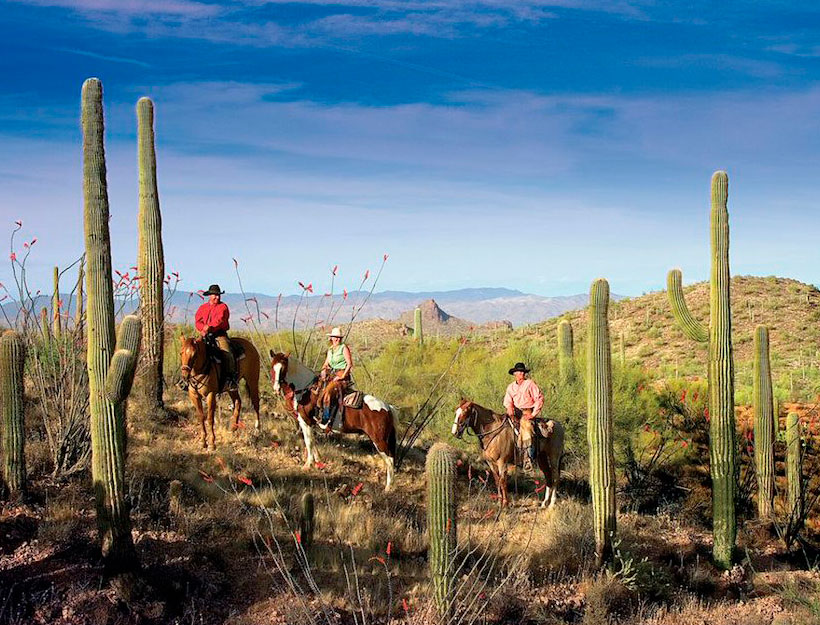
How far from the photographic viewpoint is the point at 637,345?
3847cm

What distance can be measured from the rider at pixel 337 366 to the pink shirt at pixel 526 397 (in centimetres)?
279

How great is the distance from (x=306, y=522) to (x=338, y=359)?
13.4ft

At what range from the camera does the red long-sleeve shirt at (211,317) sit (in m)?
13.4

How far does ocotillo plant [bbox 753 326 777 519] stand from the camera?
14062 mm

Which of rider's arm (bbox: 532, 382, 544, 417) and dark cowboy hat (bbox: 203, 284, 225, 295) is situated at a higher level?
dark cowboy hat (bbox: 203, 284, 225, 295)

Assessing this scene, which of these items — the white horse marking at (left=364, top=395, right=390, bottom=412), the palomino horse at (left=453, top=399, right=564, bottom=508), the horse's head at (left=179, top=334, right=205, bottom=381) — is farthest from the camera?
the white horse marking at (left=364, top=395, right=390, bottom=412)

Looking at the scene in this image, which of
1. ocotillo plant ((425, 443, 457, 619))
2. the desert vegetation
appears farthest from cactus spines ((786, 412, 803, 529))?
ocotillo plant ((425, 443, 457, 619))

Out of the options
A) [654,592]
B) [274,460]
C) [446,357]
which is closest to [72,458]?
[274,460]

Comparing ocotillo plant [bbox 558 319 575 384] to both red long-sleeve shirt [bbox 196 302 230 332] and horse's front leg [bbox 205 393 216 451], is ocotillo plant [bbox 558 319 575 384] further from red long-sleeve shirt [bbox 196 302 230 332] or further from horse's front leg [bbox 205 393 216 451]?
horse's front leg [bbox 205 393 216 451]

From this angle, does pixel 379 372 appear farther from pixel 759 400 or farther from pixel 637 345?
pixel 637 345

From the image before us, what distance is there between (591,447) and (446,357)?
12959 millimetres

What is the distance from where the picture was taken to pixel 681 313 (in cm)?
1161

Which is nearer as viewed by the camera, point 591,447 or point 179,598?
point 179,598

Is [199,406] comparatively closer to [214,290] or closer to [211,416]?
[211,416]
